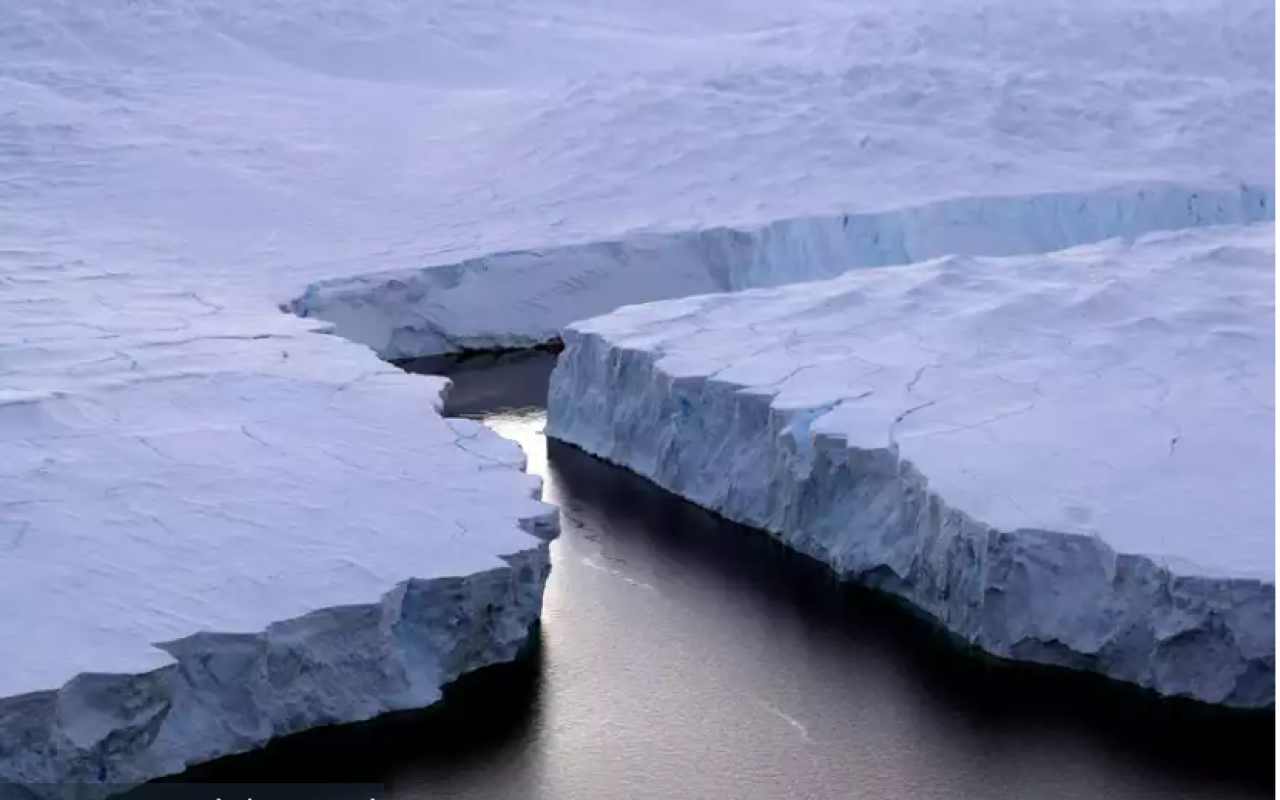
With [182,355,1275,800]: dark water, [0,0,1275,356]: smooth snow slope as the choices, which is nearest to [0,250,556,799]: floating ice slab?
[182,355,1275,800]: dark water

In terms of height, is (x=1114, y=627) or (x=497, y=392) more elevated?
(x=1114, y=627)

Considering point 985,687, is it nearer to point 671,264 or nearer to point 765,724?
point 765,724

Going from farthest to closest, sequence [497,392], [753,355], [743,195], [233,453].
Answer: [743,195], [497,392], [753,355], [233,453]

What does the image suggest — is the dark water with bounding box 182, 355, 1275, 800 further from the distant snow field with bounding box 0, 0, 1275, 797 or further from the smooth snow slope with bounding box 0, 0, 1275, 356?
the smooth snow slope with bounding box 0, 0, 1275, 356

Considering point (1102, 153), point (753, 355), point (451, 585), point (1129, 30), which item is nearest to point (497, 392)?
point (753, 355)

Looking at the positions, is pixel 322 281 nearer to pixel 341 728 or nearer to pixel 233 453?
pixel 233 453

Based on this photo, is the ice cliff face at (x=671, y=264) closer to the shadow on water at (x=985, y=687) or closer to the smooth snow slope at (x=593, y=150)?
the smooth snow slope at (x=593, y=150)
